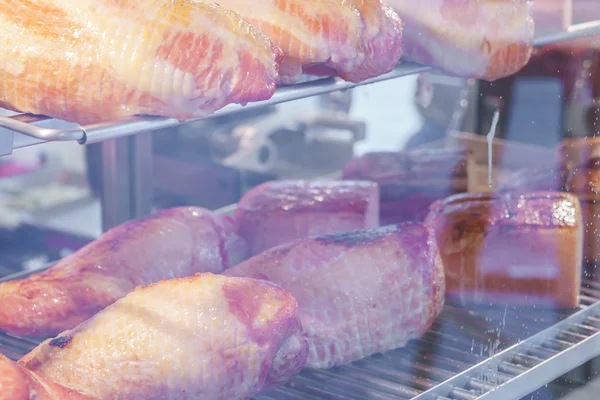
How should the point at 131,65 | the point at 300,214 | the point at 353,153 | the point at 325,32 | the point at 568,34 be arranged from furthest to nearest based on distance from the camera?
1. the point at 353,153
2. the point at 300,214
3. the point at 568,34
4. the point at 325,32
5. the point at 131,65

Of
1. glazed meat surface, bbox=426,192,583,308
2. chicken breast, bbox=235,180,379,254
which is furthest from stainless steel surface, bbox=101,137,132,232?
glazed meat surface, bbox=426,192,583,308

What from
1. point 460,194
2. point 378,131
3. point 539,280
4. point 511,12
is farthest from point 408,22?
point 378,131

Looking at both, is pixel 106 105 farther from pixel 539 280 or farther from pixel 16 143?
pixel 539 280

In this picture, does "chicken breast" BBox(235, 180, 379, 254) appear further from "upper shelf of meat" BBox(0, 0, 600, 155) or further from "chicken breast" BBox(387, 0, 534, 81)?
"upper shelf of meat" BBox(0, 0, 600, 155)

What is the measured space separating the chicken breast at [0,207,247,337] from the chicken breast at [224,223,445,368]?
0.12 meters

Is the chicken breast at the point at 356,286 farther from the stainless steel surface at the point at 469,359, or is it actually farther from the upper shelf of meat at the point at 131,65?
the upper shelf of meat at the point at 131,65

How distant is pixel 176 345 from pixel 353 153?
2.26 m

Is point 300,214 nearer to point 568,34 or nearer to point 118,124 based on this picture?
point 568,34

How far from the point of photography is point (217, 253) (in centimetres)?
178

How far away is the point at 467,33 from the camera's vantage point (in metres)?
1.69

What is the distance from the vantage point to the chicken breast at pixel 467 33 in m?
1.67

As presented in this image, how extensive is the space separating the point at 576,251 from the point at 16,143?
124 cm

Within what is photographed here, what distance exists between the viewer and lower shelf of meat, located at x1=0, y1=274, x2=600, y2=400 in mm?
1507

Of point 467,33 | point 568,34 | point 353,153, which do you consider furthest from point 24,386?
point 353,153
